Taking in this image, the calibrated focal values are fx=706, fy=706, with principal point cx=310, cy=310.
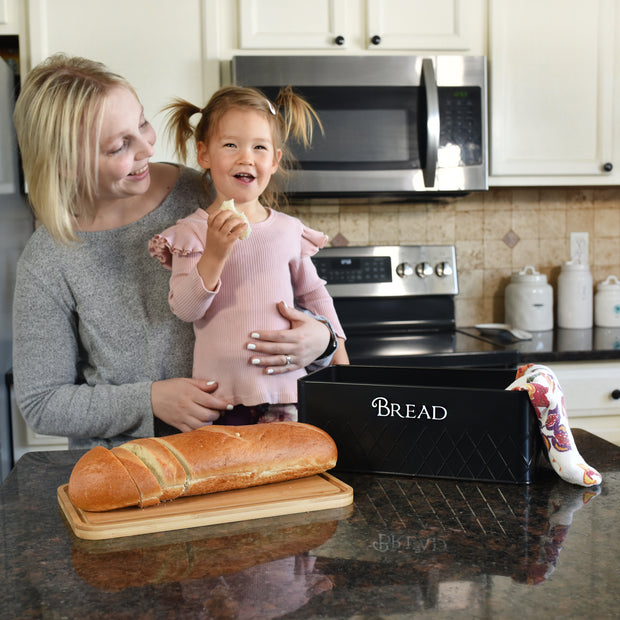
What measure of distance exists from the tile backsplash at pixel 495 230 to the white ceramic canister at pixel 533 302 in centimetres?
17

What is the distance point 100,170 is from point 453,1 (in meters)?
1.57

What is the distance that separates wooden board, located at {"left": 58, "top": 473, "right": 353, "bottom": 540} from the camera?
71cm

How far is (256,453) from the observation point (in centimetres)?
80

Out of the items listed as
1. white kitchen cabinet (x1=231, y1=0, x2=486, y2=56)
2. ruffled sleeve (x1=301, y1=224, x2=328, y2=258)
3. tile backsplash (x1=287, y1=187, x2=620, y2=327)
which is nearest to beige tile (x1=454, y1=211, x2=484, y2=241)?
tile backsplash (x1=287, y1=187, x2=620, y2=327)

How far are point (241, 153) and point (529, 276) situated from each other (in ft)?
5.32

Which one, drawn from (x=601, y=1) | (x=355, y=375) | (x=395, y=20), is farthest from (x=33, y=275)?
(x=601, y=1)

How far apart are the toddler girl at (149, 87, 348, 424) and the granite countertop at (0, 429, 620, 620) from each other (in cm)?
42

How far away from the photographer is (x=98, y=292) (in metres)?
1.26

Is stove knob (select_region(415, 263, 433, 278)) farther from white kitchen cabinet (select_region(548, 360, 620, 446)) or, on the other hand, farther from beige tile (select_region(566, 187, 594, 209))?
beige tile (select_region(566, 187, 594, 209))

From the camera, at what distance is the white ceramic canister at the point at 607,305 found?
263 cm

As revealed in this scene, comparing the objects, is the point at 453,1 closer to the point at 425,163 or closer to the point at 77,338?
the point at 425,163

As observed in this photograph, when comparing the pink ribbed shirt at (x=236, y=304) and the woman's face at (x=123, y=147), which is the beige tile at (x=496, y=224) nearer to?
the pink ribbed shirt at (x=236, y=304)

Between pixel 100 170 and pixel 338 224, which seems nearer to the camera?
pixel 100 170

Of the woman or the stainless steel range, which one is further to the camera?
the stainless steel range
